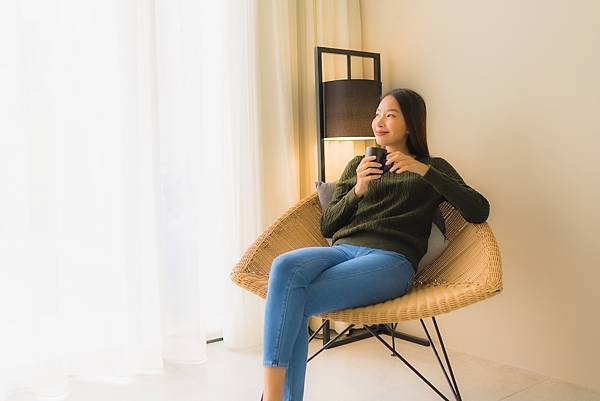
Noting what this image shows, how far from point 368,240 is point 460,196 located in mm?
329

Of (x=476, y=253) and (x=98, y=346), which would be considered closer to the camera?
(x=476, y=253)

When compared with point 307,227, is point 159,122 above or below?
above

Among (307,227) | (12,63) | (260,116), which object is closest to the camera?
(12,63)

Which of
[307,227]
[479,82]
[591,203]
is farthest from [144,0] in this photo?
[591,203]

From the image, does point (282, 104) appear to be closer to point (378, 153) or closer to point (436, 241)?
point (378, 153)

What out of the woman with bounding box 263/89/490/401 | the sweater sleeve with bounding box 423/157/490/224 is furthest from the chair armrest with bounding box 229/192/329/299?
the sweater sleeve with bounding box 423/157/490/224

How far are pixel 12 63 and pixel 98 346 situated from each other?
3.64 ft

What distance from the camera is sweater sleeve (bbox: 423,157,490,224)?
1.84m

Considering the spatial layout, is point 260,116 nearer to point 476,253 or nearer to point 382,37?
point 382,37

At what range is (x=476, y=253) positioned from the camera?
190 centimetres

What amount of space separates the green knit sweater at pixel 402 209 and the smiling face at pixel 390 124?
0.12 meters

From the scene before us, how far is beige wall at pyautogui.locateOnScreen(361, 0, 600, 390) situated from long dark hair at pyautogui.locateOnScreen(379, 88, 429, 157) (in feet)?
1.32

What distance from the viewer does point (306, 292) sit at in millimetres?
1645

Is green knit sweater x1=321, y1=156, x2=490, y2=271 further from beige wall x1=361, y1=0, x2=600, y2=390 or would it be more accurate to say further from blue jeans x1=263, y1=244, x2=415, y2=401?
beige wall x1=361, y1=0, x2=600, y2=390
